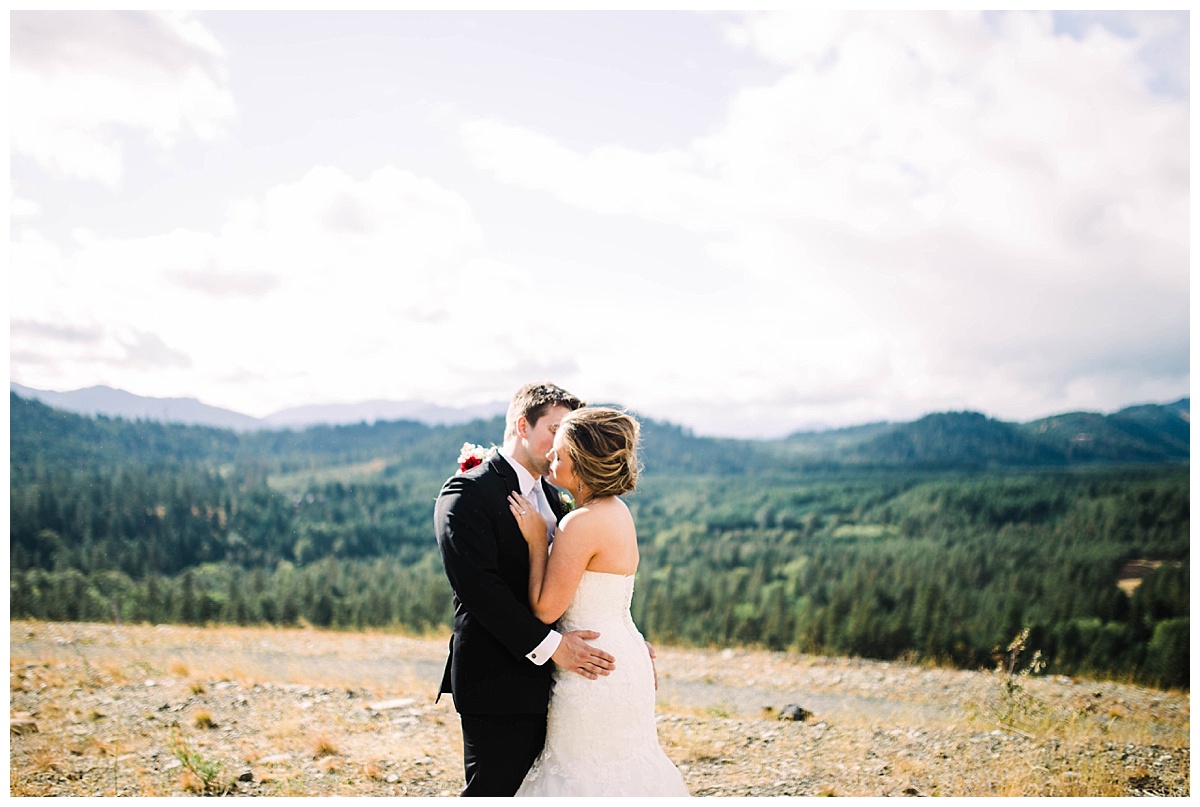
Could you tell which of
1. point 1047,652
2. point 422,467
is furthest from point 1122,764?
point 422,467

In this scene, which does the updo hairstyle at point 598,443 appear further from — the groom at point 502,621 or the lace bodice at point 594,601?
the lace bodice at point 594,601

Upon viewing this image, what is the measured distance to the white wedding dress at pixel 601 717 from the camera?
3758mm

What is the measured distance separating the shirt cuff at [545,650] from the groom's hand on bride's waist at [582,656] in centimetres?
3

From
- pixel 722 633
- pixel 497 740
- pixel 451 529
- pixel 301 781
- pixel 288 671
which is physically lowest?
pixel 722 633

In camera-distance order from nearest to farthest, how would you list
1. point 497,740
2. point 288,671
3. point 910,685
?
point 497,740
point 288,671
point 910,685

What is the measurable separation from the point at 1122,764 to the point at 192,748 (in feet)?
30.7

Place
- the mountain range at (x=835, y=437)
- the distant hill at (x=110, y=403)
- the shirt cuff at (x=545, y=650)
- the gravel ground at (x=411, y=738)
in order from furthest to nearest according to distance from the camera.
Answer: the mountain range at (x=835, y=437), the distant hill at (x=110, y=403), the gravel ground at (x=411, y=738), the shirt cuff at (x=545, y=650)

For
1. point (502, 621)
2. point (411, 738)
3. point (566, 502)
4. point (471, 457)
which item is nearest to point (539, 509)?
point (566, 502)

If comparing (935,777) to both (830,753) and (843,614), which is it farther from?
(843,614)

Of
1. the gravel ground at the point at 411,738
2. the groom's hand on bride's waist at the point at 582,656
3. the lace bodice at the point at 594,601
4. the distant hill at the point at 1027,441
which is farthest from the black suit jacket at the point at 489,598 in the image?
the distant hill at the point at 1027,441

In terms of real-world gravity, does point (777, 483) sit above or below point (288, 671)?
above

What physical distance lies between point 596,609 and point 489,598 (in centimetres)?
60

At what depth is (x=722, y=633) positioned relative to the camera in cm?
3356

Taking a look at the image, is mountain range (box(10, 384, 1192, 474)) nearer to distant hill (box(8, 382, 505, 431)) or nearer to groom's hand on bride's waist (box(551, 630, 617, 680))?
distant hill (box(8, 382, 505, 431))
